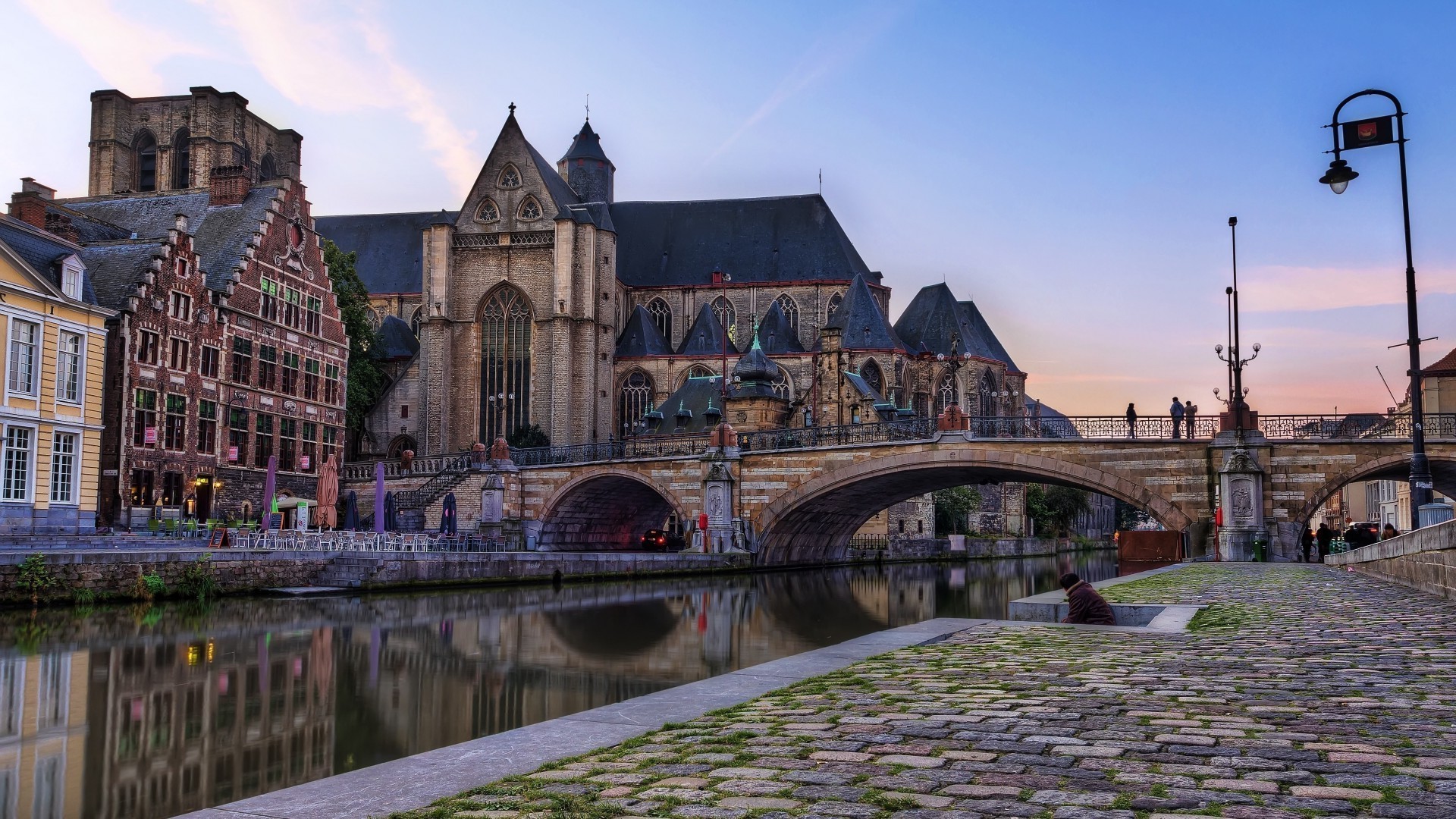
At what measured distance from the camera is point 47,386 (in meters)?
27.4

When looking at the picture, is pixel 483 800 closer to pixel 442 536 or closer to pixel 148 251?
pixel 442 536

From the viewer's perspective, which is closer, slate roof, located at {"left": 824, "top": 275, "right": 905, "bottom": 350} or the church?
the church

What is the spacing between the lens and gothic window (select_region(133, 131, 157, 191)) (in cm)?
5950

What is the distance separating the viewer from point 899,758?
457cm

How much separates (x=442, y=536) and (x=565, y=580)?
17.1ft

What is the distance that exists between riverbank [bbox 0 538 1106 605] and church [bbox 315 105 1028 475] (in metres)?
21.2

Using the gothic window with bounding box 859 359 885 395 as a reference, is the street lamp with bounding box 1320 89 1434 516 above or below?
below

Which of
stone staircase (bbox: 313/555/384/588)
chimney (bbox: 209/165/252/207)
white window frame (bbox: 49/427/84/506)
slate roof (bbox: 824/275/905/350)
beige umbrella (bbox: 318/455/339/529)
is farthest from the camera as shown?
slate roof (bbox: 824/275/905/350)

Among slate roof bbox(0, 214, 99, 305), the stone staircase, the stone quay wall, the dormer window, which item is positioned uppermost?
slate roof bbox(0, 214, 99, 305)

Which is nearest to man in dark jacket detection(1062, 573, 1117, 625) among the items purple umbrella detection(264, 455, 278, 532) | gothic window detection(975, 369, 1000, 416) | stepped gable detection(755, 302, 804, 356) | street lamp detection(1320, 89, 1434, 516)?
street lamp detection(1320, 89, 1434, 516)

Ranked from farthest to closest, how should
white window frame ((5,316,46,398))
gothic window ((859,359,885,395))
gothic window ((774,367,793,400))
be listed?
gothic window ((859,359,885,395)), gothic window ((774,367,793,400)), white window frame ((5,316,46,398))

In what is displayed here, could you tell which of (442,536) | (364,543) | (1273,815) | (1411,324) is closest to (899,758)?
(1273,815)

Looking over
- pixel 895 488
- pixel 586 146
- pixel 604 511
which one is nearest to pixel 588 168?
pixel 586 146

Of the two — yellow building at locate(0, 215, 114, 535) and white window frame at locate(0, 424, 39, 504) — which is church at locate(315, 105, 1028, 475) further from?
white window frame at locate(0, 424, 39, 504)
